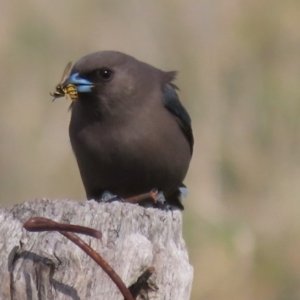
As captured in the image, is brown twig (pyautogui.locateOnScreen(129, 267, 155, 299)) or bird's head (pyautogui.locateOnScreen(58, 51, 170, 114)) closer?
brown twig (pyautogui.locateOnScreen(129, 267, 155, 299))

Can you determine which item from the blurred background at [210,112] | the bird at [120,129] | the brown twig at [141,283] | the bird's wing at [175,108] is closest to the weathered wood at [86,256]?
the brown twig at [141,283]

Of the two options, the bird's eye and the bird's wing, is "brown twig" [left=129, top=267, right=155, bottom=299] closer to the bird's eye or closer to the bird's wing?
the bird's eye

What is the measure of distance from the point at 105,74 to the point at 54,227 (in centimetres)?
281

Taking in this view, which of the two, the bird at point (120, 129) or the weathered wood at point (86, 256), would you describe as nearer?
the weathered wood at point (86, 256)

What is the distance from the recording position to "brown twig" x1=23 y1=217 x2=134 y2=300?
253 cm

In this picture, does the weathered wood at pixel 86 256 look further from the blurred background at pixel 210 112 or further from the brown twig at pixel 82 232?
the blurred background at pixel 210 112

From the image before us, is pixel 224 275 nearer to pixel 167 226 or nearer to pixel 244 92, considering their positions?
pixel 244 92

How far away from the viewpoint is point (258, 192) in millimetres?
7262

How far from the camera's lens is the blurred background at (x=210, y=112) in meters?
6.78

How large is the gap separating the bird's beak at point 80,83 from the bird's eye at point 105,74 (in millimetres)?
83

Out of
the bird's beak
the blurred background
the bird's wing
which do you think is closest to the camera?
the bird's beak

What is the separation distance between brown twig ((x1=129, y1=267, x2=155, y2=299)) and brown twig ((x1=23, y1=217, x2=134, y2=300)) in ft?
0.61

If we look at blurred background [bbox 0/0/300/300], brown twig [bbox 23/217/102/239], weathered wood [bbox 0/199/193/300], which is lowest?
blurred background [bbox 0/0/300/300]

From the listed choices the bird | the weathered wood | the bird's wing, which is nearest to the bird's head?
the bird
